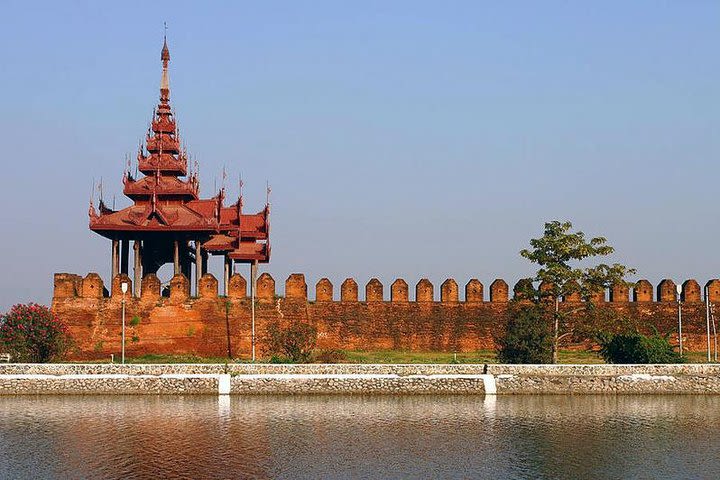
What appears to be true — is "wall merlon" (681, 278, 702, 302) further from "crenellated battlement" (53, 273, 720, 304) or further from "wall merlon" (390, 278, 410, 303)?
"wall merlon" (390, 278, 410, 303)

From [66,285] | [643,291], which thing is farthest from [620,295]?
[66,285]

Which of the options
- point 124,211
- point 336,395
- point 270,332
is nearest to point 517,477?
point 336,395

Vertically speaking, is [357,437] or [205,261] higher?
[205,261]

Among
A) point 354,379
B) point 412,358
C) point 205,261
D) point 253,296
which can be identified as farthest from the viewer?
point 205,261

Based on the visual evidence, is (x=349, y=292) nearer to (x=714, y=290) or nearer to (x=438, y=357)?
(x=438, y=357)

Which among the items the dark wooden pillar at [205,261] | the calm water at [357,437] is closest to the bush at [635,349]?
the calm water at [357,437]

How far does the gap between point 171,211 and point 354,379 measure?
43.7 ft

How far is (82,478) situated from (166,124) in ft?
86.9

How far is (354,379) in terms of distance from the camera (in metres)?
26.4

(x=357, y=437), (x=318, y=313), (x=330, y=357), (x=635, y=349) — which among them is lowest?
(x=357, y=437)

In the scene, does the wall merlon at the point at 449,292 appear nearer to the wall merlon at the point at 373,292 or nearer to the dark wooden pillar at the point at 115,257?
the wall merlon at the point at 373,292

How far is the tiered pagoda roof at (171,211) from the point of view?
3591 centimetres

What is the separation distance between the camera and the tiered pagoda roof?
35.9m

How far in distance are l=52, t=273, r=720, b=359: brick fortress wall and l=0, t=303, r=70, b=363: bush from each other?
2.89 meters
